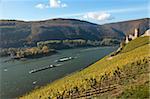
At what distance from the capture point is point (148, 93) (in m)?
14.7

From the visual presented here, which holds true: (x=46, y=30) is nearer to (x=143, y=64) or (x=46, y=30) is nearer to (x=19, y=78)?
(x=19, y=78)

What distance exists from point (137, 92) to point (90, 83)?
9.57 meters

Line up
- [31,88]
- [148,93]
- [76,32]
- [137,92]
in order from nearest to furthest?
1. [148,93]
2. [137,92]
3. [31,88]
4. [76,32]

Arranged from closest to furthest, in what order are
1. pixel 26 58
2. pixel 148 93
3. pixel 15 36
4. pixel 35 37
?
pixel 148 93, pixel 26 58, pixel 15 36, pixel 35 37

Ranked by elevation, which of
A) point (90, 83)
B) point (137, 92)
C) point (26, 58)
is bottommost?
point (26, 58)

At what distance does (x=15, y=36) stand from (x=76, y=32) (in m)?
55.6

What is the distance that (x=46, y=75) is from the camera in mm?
51656

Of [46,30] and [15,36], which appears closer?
[15,36]

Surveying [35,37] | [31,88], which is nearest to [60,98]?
[31,88]

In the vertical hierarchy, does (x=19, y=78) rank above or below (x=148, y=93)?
below

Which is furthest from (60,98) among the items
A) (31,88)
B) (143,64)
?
(31,88)

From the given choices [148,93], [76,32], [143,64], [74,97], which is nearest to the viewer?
[148,93]


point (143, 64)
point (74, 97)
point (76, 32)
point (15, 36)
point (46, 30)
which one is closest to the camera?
point (74, 97)

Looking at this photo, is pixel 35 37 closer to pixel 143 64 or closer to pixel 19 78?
pixel 19 78
